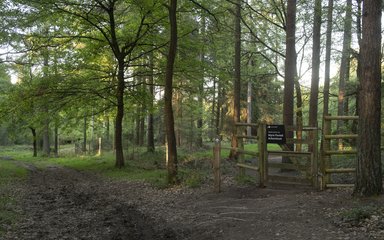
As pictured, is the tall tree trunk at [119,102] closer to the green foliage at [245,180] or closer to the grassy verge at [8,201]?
the grassy verge at [8,201]

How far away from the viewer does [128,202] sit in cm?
1124

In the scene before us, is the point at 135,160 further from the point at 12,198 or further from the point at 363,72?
the point at 363,72

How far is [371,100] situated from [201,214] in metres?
4.59

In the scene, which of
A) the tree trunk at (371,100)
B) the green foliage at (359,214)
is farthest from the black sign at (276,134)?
the green foliage at (359,214)

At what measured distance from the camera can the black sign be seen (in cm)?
1092

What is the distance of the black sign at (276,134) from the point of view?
10.9m

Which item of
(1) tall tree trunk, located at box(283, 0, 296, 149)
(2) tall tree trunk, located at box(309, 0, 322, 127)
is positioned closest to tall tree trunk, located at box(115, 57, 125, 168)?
(1) tall tree trunk, located at box(283, 0, 296, 149)

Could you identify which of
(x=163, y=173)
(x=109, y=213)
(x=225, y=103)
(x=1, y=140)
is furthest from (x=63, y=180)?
(x=1, y=140)

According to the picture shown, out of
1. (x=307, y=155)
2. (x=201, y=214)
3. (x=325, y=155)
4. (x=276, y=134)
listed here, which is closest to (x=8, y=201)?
(x=201, y=214)

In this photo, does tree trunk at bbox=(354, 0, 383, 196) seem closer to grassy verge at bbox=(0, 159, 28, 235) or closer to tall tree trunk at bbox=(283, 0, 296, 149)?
tall tree trunk at bbox=(283, 0, 296, 149)

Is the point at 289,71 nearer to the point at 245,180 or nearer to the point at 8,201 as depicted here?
the point at 245,180

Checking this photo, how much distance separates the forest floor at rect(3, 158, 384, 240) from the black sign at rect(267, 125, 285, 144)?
4.59ft

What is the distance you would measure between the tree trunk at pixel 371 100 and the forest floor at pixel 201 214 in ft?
1.67

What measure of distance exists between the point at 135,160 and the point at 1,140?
43.5 m
